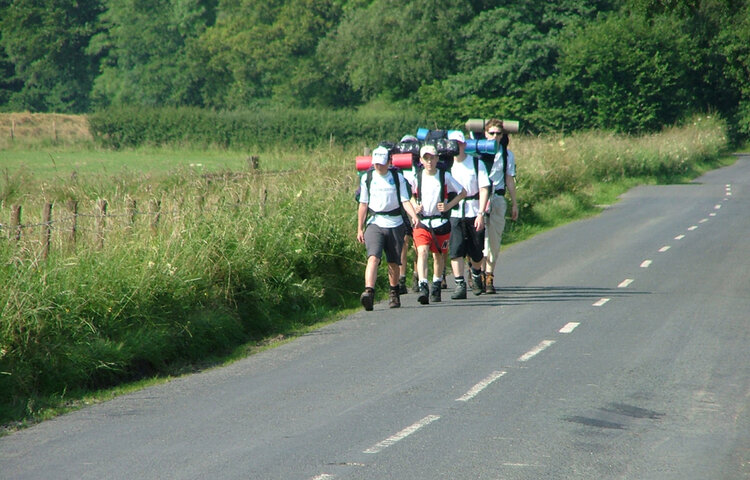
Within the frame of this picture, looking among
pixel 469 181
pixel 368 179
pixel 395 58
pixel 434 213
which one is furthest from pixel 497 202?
pixel 395 58

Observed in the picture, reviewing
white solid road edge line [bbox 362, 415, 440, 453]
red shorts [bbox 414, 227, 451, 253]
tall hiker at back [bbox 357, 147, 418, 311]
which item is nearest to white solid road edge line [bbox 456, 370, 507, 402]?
white solid road edge line [bbox 362, 415, 440, 453]

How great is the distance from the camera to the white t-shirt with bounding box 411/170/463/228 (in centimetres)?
1267

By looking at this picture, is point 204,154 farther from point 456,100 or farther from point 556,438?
point 556,438

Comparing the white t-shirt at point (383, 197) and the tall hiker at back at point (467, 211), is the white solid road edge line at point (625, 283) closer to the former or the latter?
the tall hiker at back at point (467, 211)

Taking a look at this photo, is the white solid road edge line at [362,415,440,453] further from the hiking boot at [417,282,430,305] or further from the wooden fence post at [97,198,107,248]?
the hiking boot at [417,282,430,305]

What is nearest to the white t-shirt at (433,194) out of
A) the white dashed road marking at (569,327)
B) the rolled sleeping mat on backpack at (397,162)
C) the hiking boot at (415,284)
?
the rolled sleeping mat on backpack at (397,162)

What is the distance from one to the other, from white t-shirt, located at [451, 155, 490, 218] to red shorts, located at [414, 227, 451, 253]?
1.15ft

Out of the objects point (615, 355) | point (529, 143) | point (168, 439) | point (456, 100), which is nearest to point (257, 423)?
point (168, 439)

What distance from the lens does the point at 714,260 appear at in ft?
56.6

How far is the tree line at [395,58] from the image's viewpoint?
60.8 meters

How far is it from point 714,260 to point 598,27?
1766 inches

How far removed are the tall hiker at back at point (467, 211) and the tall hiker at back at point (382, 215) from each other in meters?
0.82

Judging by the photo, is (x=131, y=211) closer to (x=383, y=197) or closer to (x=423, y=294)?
(x=383, y=197)

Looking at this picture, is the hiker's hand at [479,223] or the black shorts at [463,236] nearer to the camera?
the hiker's hand at [479,223]
